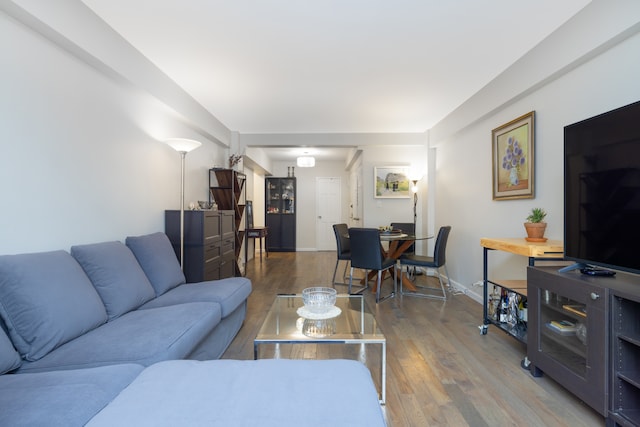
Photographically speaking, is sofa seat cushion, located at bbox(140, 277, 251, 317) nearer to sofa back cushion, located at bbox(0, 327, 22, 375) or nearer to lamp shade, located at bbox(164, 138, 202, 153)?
sofa back cushion, located at bbox(0, 327, 22, 375)

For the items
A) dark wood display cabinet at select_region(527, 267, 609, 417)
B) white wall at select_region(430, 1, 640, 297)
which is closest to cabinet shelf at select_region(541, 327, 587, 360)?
dark wood display cabinet at select_region(527, 267, 609, 417)

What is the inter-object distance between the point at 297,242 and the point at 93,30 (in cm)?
690

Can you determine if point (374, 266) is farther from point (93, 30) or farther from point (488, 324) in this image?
point (93, 30)

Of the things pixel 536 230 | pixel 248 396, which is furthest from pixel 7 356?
pixel 536 230

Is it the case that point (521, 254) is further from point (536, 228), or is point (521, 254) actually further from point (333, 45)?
point (333, 45)

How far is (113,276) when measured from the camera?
2023 mm

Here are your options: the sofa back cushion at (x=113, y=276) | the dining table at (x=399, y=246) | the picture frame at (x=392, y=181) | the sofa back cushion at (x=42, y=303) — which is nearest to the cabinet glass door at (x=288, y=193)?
the picture frame at (x=392, y=181)

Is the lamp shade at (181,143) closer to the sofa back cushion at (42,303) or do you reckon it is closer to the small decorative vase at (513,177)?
the sofa back cushion at (42,303)

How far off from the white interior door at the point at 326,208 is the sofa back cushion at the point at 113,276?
21.4 ft

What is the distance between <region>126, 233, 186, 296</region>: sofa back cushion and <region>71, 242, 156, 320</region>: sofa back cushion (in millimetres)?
242

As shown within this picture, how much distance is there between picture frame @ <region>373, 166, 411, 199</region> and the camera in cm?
546

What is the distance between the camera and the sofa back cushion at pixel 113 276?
1949mm

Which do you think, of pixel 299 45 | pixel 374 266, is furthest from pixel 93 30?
pixel 374 266

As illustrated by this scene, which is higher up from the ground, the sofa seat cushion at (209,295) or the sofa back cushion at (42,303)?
the sofa back cushion at (42,303)
